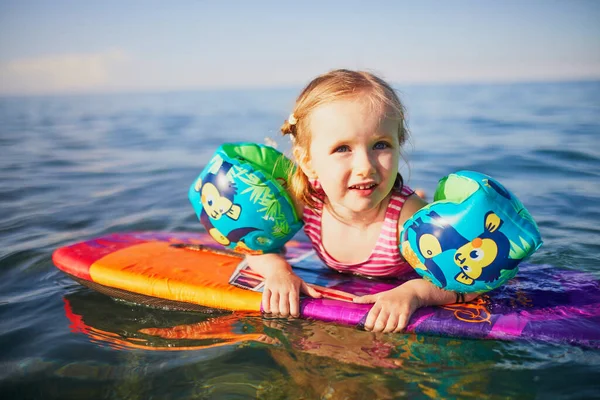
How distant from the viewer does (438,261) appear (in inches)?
102

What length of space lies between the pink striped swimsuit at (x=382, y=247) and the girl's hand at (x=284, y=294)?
0.32 m

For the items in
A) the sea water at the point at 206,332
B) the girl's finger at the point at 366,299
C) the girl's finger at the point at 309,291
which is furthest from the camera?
the girl's finger at the point at 309,291

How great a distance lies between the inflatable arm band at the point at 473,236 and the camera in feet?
8.20

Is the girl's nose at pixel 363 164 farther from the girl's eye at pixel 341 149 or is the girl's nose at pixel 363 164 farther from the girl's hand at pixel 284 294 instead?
the girl's hand at pixel 284 294

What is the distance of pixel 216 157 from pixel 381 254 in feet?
3.50

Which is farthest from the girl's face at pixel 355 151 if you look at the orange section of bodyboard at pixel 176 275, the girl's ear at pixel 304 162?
the orange section of bodyboard at pixel 176 275

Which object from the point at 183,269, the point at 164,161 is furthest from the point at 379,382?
the point at 164,161

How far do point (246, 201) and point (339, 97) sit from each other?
77cm

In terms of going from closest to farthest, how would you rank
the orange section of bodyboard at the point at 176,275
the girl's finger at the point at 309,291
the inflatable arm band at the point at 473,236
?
the inflatable arm band at the point at 473,236
the girl's finger at the point at 309,291
the orange section of bodyboard at the point at 176,275

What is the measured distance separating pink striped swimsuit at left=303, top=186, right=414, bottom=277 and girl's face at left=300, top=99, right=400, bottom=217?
24 centimetres

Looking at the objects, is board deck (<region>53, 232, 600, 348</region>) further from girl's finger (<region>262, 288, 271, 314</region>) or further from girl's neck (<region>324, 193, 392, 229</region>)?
girl's neck (<region>324, 193, 392, 229</region>)

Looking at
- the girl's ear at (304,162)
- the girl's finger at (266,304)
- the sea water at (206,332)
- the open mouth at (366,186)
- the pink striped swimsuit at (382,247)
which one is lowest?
the sea water at (206,332)

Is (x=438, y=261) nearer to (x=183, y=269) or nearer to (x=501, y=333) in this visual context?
(x=501, y=333)

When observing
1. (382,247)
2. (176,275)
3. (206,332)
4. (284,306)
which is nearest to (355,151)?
(382,247)
